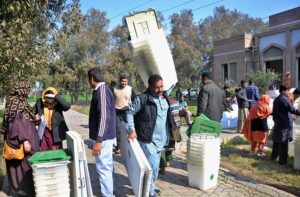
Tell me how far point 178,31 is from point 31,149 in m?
54.4

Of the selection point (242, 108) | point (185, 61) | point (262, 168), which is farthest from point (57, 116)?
point (185, 61)

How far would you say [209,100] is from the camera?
23.3 feet

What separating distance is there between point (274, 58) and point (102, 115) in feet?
93.9

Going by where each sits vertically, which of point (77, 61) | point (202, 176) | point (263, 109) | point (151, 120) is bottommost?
point (202, 176)

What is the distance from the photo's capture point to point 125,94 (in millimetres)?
8641

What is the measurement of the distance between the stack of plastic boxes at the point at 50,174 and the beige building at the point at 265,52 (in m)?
27.2

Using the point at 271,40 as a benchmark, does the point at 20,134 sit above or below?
below

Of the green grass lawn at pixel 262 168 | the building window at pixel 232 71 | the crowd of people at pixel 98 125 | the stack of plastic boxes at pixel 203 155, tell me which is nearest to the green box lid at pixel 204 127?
the stack of plastic boxes at pixel 203 155

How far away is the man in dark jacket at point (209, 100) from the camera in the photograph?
7078 mm

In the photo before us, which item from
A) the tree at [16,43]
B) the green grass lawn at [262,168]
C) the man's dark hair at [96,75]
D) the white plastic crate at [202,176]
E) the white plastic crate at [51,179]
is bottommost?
the green grass lawn at [262,168]

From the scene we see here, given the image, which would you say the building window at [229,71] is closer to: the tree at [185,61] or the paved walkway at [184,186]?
the tree at [185,61]

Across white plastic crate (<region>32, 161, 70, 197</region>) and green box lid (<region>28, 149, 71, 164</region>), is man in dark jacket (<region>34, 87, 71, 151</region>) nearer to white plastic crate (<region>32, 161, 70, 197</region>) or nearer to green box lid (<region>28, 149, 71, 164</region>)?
green box lid (<region>28, 149, 71, 164</region>)

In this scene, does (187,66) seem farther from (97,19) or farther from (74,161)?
(74,161)

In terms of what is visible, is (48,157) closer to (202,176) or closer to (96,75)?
(96,75)
